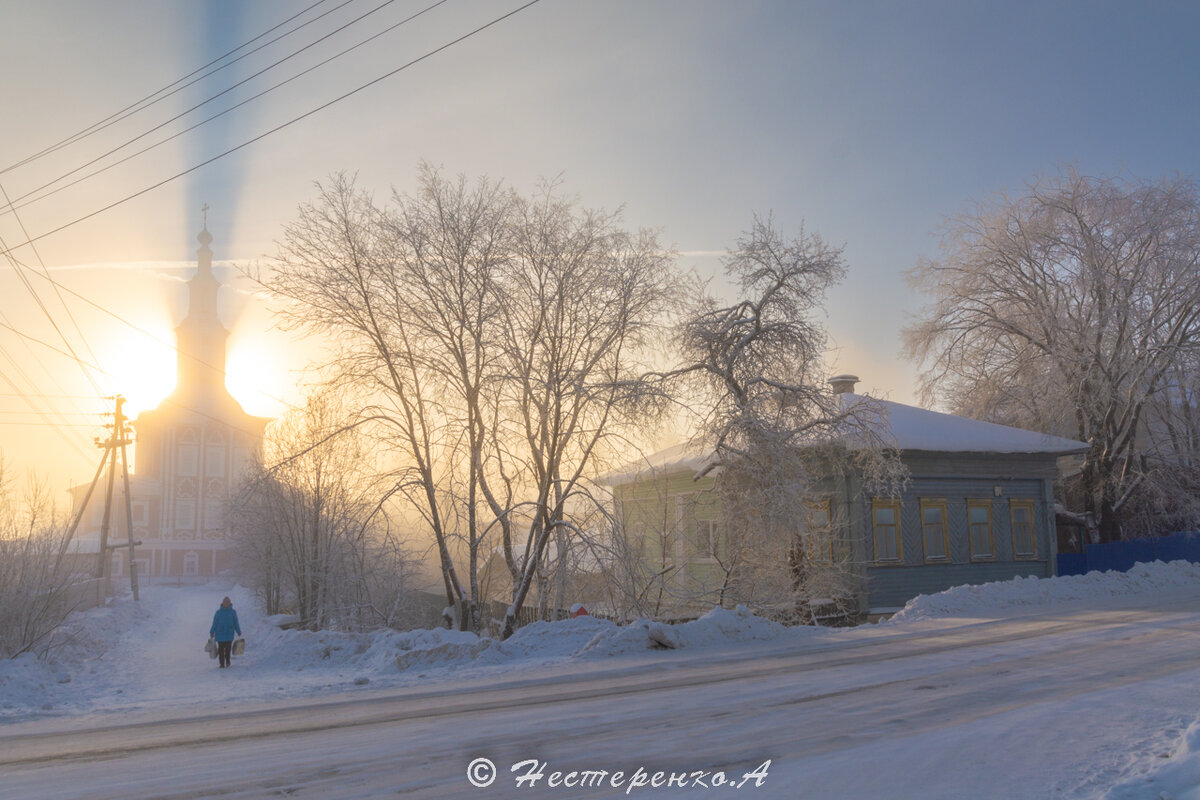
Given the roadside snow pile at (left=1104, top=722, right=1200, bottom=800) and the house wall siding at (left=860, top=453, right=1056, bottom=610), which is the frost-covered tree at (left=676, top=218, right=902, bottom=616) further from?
the roadside snow pile at (left=1104, top=722, right=1200, bottom=800)

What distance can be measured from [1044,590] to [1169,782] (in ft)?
49.7

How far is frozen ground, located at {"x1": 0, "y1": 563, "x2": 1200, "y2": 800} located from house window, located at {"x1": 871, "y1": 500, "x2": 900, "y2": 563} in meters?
6.23

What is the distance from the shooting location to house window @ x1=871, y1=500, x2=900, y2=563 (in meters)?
22.1

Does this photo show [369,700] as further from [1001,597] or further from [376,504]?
[1001,597]

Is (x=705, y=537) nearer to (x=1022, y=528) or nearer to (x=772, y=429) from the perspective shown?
(x=772, y=429)

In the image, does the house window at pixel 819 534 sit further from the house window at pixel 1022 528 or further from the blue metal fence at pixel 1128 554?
the blue metal fence at pixel 1128 554

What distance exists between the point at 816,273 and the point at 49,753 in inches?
630

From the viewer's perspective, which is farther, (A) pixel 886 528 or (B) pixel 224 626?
(A) pixel 886 528

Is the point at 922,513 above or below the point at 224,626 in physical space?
above

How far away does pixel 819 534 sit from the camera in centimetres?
2097

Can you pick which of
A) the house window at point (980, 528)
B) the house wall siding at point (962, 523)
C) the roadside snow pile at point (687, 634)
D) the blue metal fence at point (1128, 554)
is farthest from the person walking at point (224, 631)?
the blue metal fence at point (1128, 554)

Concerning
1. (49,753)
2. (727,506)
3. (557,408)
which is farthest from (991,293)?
(49,753)

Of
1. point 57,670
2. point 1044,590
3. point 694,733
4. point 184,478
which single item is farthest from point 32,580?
point 184,478

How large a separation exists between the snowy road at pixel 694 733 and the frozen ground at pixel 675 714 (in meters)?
0.03
